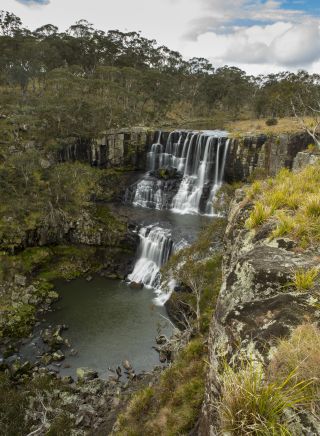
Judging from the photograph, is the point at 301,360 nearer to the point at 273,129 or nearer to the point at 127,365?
the point at 127,365

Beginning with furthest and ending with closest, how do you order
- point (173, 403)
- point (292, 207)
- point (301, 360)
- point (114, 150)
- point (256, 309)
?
point (114, 150) < point (173, 403) < point (292, 207) < point (256, 309) < point (301, 360)

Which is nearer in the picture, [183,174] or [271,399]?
[271,399]

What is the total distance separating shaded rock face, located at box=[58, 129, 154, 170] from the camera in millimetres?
49062

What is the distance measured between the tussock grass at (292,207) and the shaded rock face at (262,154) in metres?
32.8

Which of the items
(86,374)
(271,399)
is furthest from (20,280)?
(271,399)

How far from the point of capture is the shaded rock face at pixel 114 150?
161ft

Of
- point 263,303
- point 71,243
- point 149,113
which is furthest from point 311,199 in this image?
point 149,113

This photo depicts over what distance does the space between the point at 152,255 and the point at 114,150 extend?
21.3 m

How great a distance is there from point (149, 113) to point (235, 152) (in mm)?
30556

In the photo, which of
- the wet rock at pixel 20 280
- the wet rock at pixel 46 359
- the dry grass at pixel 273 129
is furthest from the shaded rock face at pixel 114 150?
the wet rock at pixel 46 359

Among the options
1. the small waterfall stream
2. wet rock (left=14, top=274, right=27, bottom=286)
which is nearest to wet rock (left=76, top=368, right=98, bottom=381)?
wet rock (left=14, top=274, right=27, bottom=286)

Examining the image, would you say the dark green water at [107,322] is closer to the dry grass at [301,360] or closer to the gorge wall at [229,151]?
the dry grass at [301,360]

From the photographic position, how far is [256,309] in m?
4.52

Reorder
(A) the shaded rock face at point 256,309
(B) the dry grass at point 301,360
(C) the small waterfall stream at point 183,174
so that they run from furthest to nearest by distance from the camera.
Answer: (C) the small waterfall stream at point 183,174 < (A) the shaded rock face at point 256,309 < (B) the dry grass at point 301,360
